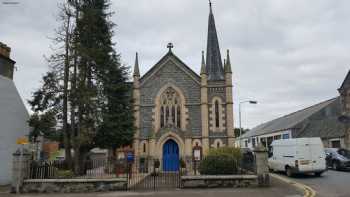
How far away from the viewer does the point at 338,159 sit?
942 inches

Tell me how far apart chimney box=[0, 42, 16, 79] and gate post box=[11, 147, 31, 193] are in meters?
6.81

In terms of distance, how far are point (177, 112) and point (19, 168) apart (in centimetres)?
1526

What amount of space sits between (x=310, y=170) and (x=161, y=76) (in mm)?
14903

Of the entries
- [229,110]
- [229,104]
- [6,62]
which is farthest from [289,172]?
[6,62]

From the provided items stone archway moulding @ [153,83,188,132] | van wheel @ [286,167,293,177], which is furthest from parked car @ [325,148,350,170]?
stone archway moulding @ [153,83,188,132]

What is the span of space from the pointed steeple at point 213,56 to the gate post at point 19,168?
64.8 feet

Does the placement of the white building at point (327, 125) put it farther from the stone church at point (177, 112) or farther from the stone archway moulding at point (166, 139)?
the stone archway moulding at point (166, 139)

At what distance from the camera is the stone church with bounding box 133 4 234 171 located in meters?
26.5

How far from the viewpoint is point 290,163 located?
66.2 ft

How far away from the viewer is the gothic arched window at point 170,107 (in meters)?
27.6

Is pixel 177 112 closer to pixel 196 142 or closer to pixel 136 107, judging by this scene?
pixel 196 142

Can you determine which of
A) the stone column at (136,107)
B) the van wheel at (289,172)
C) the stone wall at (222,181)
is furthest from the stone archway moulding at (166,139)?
the stone wall at (222,181)

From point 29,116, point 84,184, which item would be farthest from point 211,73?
point 84,184

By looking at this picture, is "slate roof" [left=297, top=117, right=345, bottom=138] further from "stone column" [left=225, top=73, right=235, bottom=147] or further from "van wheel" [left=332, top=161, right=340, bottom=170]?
"stone column" [left=225, top=73, right=235, bottom=147]
